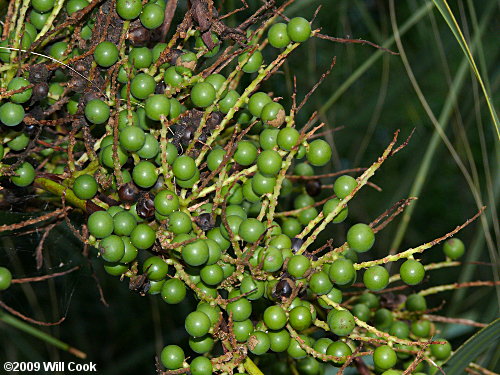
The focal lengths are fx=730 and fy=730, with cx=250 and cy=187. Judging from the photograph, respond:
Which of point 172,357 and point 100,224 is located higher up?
point 100,224

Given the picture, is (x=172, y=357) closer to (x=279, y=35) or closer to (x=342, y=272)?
(x=342, y=272)

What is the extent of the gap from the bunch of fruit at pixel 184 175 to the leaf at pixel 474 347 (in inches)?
2.9

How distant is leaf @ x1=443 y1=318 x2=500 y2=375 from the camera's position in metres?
0.74

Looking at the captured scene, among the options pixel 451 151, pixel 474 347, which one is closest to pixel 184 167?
pixel 474 347

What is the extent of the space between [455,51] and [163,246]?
1325 millimetres

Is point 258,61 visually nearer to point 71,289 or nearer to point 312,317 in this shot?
point 312,317

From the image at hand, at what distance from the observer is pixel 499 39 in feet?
5.67

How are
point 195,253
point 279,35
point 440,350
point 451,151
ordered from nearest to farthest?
1. point 195,253
2. point 279,35
3. point 440,350
4. point 451,151

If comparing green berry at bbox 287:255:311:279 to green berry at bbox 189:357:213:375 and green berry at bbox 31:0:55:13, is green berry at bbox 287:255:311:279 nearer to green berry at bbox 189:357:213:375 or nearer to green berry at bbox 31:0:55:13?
green berry at bbox 189:357:213:375

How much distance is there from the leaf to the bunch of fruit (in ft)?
0.24

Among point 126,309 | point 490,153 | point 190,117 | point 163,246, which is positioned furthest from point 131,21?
point 490,153

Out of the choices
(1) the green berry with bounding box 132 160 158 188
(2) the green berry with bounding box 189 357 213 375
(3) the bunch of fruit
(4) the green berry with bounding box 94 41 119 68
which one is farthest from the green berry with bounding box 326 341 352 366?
(4) the green berry with bounding box 94 41 119 68

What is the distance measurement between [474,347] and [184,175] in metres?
0.35

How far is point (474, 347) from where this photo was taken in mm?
746
